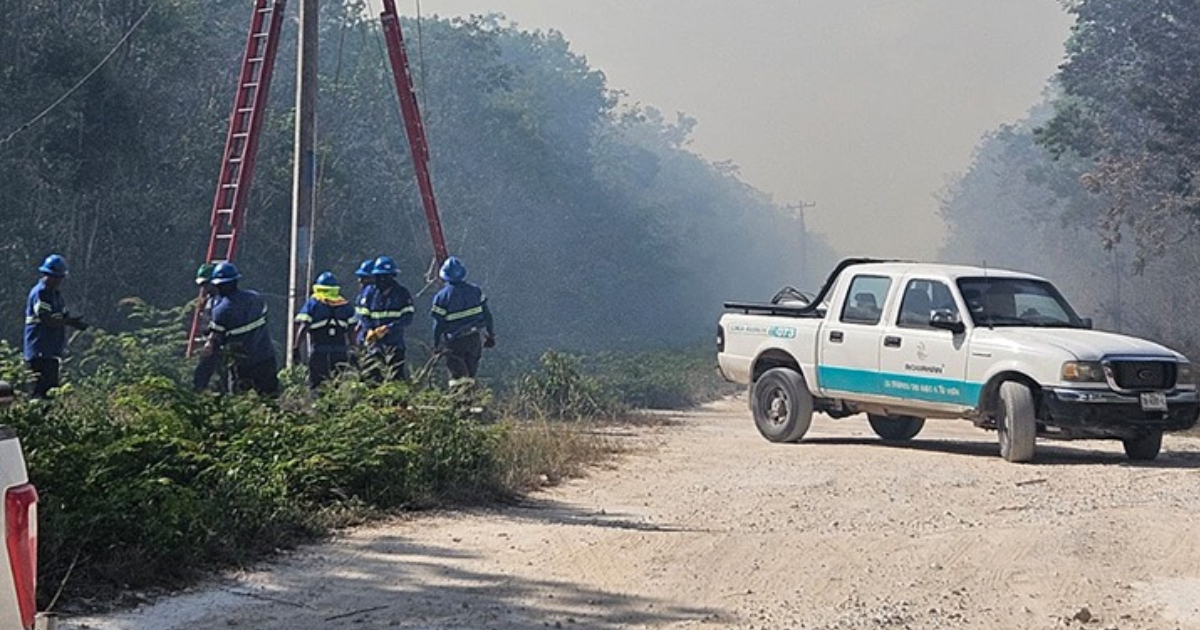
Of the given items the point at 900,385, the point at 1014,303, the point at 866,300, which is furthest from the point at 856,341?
the point at 1014,303

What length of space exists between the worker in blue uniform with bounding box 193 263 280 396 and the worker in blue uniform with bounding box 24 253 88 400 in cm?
133

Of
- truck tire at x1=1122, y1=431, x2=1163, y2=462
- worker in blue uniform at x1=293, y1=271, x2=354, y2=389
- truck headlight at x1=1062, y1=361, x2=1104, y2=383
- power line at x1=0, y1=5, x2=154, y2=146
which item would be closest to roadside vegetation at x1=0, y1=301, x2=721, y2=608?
worker in blue uniform at x1=293, y1=271, x2=354, y2=389

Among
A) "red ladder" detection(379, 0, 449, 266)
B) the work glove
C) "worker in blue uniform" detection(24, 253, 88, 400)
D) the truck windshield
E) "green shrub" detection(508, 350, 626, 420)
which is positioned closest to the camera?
"worker in blue uniform" detection(24, 253, 88, 400)

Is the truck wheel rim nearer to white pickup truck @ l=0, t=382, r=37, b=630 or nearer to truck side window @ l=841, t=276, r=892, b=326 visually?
truck side window @ l=841, t=276, r=892, b=326

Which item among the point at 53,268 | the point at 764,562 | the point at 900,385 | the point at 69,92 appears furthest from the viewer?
the point at 69,92

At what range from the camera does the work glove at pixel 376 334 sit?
1566 centimetres

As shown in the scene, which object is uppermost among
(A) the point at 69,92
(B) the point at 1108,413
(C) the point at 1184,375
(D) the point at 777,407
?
(A) the point at 69,92

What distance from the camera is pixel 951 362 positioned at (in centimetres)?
1484

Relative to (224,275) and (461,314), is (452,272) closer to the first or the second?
(461,314)

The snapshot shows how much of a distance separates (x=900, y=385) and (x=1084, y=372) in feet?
6.24

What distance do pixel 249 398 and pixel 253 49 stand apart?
11194 mm

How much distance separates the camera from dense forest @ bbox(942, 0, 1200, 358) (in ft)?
132

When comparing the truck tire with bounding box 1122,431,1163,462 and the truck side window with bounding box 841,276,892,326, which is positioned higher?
the truck side window with bounding box 841,276,892,326

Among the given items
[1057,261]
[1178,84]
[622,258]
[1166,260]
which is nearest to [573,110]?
[622,258]
